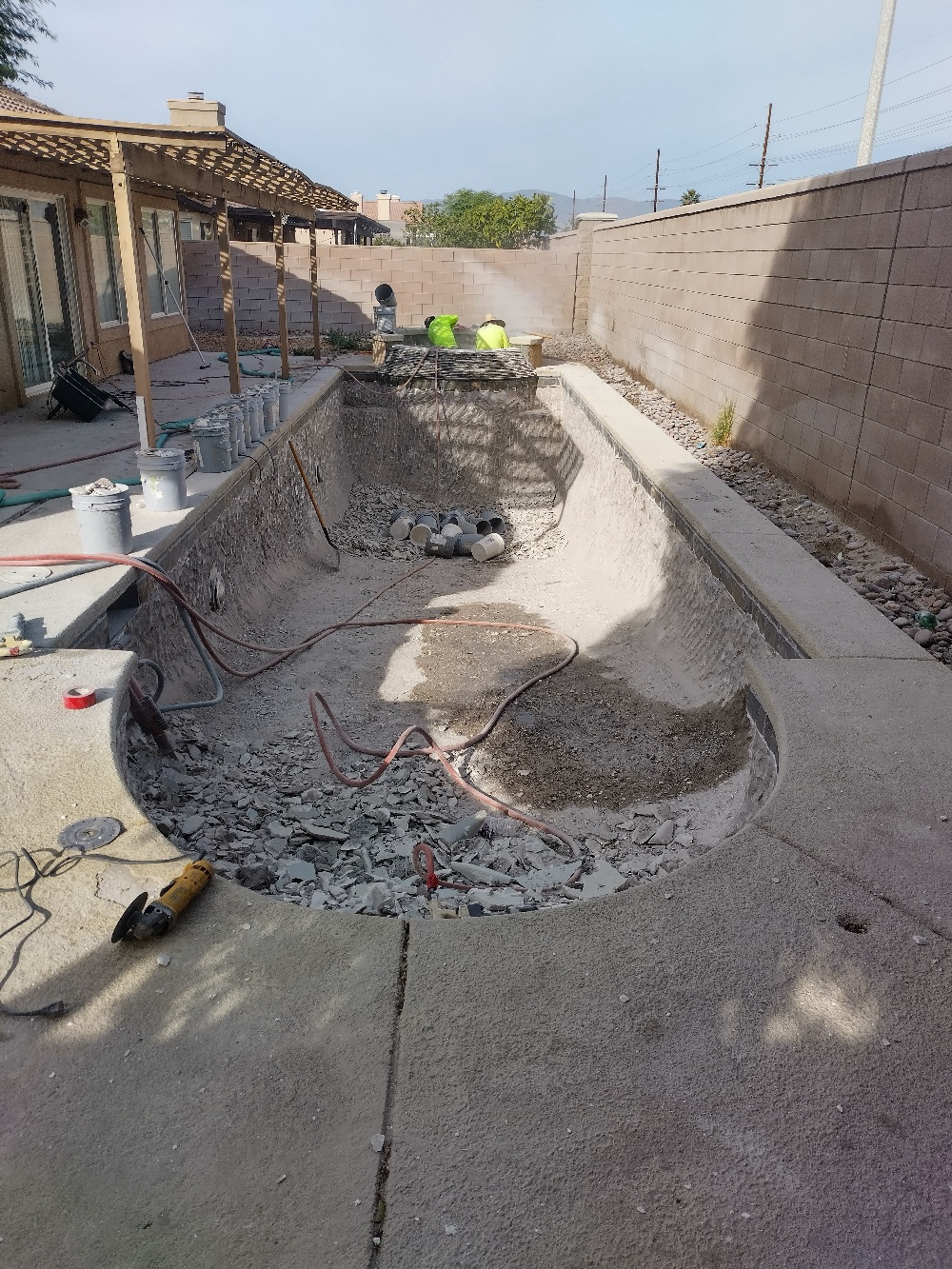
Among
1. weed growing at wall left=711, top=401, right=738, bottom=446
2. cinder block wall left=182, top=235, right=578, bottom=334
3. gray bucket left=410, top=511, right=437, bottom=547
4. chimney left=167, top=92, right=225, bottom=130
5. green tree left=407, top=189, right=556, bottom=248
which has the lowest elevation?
gray bucket left=410, top=511, right=437, bottom=547

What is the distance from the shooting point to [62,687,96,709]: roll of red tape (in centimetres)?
334

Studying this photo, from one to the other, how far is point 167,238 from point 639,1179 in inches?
612

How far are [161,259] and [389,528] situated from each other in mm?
6817

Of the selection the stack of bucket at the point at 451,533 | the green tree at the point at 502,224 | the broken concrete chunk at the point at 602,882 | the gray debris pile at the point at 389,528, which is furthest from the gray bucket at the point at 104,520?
the green tree at the point at 502,224

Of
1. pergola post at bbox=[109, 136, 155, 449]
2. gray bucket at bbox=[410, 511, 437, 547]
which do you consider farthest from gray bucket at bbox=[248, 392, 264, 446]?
gray bucket at bbox=[410, 511, 437, 547]

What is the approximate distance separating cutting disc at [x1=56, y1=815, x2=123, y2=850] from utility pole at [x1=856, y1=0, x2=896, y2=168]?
1499cm

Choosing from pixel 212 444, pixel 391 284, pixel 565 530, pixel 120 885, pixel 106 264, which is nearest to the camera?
pixel 120 885

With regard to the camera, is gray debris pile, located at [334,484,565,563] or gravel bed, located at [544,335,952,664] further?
gray debris pile, located at [334,484,565,563]

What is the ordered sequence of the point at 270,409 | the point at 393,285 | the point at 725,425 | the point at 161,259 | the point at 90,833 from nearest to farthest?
the point at 90,833 → the point at 270,409 → the point at 725,425 → the point at 161,259 → the point at 393,285

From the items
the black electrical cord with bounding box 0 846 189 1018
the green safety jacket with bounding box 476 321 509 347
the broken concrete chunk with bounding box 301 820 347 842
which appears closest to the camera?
the black electrical cord with bounding box 0 846 189 1018

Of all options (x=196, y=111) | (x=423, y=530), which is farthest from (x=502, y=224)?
(x=423, y=530)

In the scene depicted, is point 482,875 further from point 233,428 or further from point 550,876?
point 233,428

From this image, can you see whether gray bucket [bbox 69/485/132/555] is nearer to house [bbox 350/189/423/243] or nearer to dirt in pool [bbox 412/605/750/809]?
dirt in pool [bbox 412/605/750/809]

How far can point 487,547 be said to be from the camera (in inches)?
385
